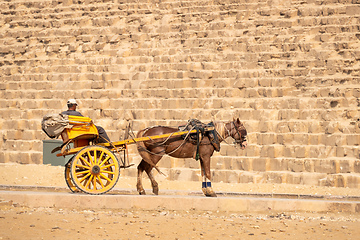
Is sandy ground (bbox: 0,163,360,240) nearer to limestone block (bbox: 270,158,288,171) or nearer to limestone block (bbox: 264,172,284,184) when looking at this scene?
limestone block (bbox: 264,172,284,184)

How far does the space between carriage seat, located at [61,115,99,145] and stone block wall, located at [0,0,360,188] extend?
4.53 meters

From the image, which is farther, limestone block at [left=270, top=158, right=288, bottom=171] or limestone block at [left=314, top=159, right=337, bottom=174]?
limestone block at [left=270, top=158, right=288, bottom=171]

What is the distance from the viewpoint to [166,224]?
9414 mm

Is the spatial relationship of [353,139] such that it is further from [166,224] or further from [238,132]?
[166,224]

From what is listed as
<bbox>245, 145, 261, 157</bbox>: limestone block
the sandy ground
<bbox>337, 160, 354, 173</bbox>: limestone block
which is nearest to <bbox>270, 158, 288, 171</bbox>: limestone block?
<bbox>245, 145, 261, 157</bbox>: limestone block

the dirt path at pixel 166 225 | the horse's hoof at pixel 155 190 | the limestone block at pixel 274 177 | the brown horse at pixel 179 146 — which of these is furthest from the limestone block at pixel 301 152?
the horse's hoof at pixel 155 190

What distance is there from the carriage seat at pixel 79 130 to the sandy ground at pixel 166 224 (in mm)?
1327

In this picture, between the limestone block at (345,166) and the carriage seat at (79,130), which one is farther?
the limestone block at (345,166)

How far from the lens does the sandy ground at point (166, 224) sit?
8.60m

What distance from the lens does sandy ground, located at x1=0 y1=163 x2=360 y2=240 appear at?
860 centimetres

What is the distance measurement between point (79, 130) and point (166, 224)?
2.64 meters

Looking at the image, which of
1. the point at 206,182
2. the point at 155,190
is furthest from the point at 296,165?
the point at 155,190

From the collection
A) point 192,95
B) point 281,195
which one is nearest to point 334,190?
point 281,195

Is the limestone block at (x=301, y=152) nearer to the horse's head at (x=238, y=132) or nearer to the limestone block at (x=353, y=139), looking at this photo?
the limestone block at (x=353, y=139)
